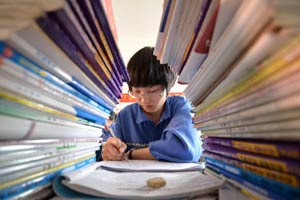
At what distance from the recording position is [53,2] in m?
0.20

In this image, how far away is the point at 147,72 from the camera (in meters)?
0.88

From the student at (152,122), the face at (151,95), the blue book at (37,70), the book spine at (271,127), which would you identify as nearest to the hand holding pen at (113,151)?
the student at (152,122)

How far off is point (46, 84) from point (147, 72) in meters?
0.64

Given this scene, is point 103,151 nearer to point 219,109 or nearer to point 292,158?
point 219,109

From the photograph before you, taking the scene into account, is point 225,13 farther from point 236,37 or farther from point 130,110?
point 130,110

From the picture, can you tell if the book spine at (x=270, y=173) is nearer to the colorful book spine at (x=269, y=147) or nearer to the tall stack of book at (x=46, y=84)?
the colorful book spine at (x=269, y=147)

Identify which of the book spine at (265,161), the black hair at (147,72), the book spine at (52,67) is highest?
the black hair at (147,72)

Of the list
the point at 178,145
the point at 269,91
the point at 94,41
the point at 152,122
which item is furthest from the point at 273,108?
the point at 152,122

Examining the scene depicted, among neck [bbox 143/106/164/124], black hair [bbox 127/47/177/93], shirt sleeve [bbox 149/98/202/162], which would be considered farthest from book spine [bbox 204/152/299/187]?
neck [bbox 143/106/164/124]

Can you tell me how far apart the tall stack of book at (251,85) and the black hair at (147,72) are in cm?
47

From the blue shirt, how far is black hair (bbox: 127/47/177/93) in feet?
0.42

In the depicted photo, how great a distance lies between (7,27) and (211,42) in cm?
25

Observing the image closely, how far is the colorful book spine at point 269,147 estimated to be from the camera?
176 mm

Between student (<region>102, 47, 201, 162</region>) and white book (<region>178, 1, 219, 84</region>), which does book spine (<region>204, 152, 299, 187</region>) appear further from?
student (<region>102, 47, 201, 162</region>)
